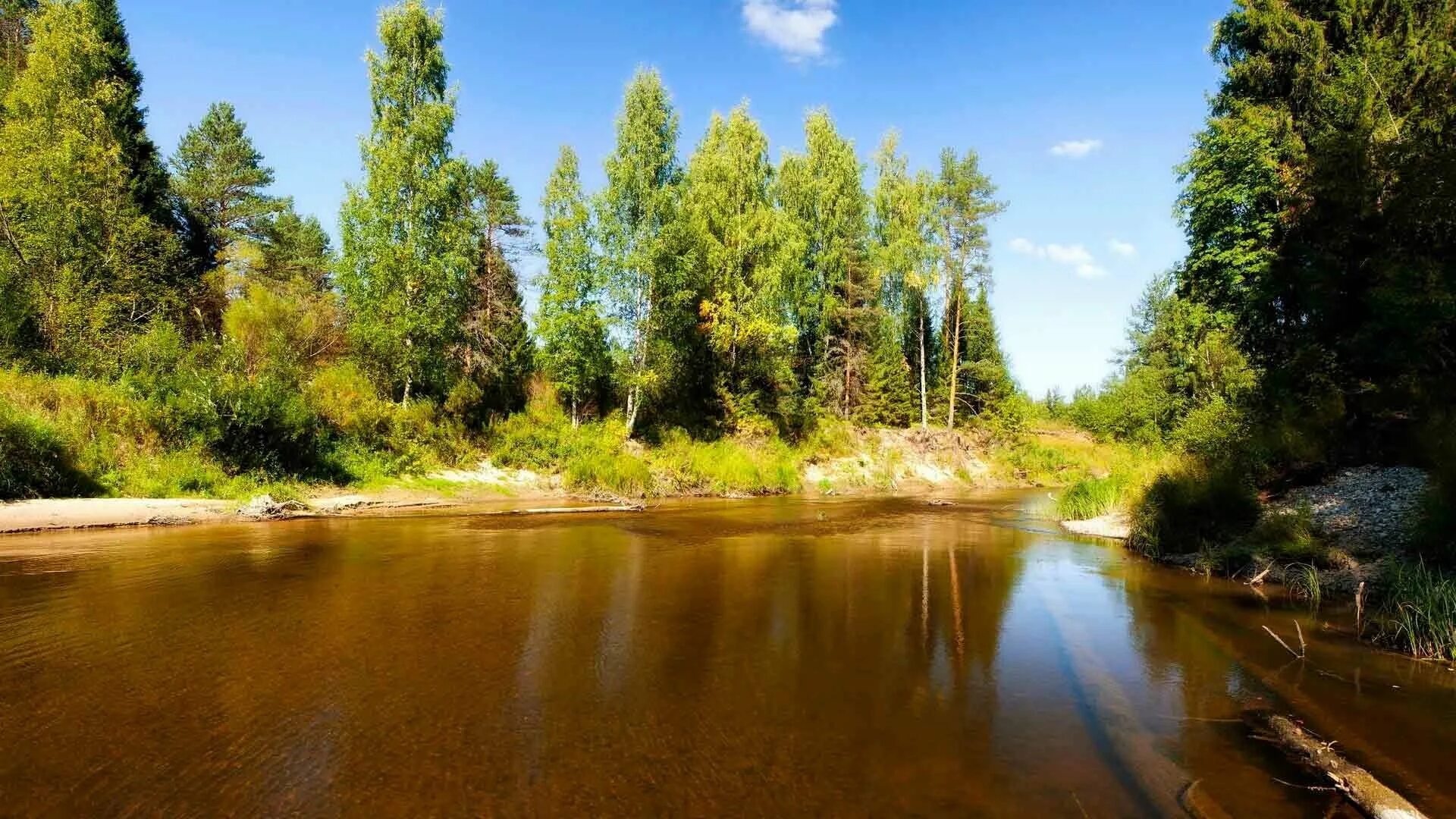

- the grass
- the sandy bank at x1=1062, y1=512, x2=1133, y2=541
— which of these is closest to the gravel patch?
the grass

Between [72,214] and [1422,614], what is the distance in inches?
1476

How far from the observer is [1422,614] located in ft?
26.1

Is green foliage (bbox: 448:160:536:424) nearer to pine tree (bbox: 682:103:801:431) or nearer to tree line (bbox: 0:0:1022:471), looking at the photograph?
tree line (bbox: 0:0:1022:471)

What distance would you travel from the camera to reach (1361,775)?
175 inches

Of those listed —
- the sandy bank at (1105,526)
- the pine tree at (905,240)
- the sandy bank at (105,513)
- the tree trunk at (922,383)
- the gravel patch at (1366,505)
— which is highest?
the pine tree at (905,240)

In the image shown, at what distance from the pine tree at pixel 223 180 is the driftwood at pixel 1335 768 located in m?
47.3

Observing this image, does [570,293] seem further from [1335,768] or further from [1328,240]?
[1335,768]

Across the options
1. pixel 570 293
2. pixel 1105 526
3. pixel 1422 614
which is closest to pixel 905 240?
pixel 570 293

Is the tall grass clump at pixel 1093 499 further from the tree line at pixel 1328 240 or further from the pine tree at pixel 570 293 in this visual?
the pine tree at pixel 570 293

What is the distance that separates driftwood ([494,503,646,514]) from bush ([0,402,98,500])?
1057cm

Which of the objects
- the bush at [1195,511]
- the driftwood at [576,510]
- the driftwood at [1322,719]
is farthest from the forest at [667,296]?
the driftwood at [576,510]

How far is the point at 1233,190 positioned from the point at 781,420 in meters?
23.2

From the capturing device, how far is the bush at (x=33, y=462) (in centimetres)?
1548

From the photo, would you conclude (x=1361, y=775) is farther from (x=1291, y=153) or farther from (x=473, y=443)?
(x=473, y=443)
